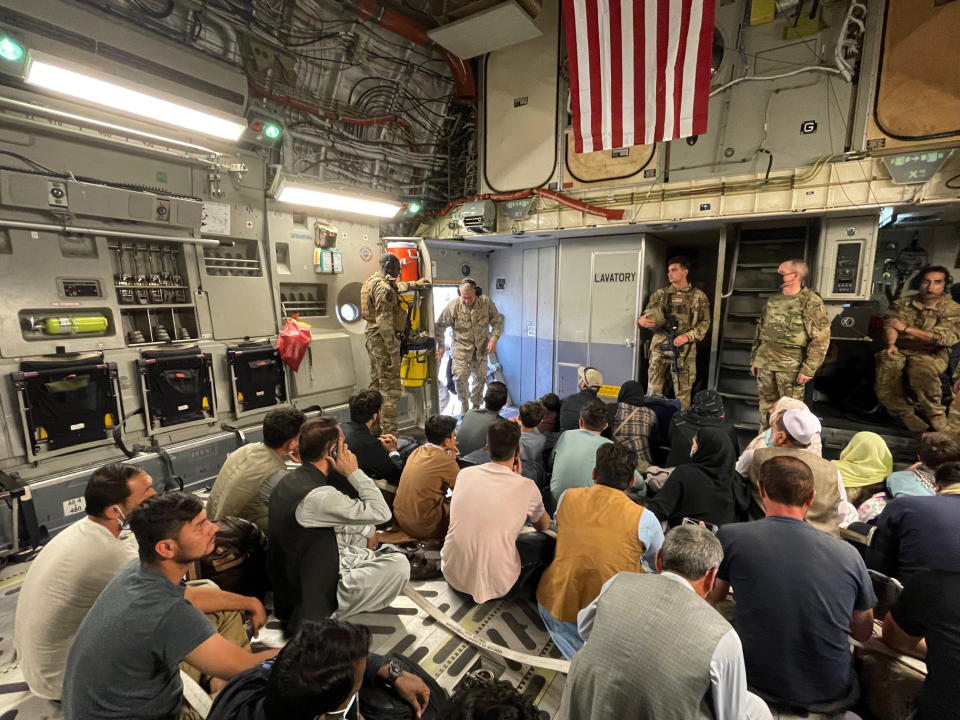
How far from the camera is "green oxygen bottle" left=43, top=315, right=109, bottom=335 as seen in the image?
151 inches

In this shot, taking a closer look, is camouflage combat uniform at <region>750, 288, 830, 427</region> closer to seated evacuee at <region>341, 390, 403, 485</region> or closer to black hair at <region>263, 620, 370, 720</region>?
seated evacuee at <region>341, 390, 403, 485</region>

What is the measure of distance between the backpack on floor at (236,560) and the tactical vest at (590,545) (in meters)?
1.73

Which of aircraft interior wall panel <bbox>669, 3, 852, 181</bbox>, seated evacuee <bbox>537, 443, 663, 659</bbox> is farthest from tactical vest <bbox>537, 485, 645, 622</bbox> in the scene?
aircraft interior wall panel <bbox>669, 3, 852, 181</bbox>

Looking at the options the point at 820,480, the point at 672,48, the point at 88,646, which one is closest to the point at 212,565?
the point at 88,646

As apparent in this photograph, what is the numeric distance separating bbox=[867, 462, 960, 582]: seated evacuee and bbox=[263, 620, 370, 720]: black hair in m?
2.21

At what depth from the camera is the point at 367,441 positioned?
3.54 metres

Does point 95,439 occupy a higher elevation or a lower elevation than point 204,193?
lower

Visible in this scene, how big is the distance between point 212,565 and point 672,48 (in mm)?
5148

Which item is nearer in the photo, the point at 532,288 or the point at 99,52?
the point at 99,52

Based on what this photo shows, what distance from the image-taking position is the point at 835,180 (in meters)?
4.71

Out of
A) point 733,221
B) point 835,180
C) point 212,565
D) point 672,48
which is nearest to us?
point 212,565

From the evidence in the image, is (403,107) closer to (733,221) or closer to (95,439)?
(733,221)

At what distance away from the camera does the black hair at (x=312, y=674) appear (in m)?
1.12

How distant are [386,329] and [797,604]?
4.80m
